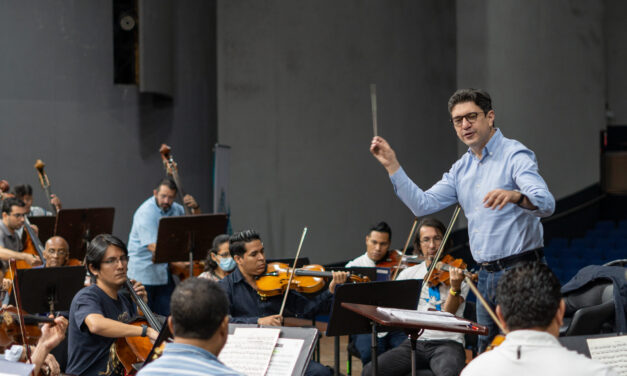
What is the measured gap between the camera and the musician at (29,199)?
658 centimetres

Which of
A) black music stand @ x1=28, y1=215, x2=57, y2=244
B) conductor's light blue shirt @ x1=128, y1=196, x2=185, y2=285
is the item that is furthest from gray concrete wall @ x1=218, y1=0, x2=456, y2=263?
black music stand @ x1=28, y1=215, x2=57, y2=244

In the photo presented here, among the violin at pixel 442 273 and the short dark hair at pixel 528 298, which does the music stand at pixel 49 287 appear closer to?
the violin at pixel 442 273

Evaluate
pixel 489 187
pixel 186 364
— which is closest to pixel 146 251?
pixel 489 187

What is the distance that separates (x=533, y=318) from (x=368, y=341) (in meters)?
2.68

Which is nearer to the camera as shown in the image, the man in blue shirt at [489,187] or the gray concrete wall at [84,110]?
the man in blue shirt at [489,187]

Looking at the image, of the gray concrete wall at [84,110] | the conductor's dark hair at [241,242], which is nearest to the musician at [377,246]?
the conductor's dark hair at [241,242]

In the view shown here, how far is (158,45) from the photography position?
26.0ft

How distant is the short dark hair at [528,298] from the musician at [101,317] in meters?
1.93

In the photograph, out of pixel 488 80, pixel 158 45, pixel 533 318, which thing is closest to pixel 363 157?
pixel 488 80

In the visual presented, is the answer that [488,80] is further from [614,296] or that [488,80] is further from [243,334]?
[243,334]

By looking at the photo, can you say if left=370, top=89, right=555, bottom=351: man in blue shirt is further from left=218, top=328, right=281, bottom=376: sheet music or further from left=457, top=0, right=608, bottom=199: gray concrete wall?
left=457, top=0, right=608, bottom=199: gray concrete wall

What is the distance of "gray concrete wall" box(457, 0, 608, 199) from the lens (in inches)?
360

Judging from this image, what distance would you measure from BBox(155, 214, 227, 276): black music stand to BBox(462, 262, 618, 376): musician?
3.87 m

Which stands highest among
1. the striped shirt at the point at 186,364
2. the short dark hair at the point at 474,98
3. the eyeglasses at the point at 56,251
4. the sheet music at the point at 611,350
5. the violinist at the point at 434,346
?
the short dark hair at the point at 474,98
